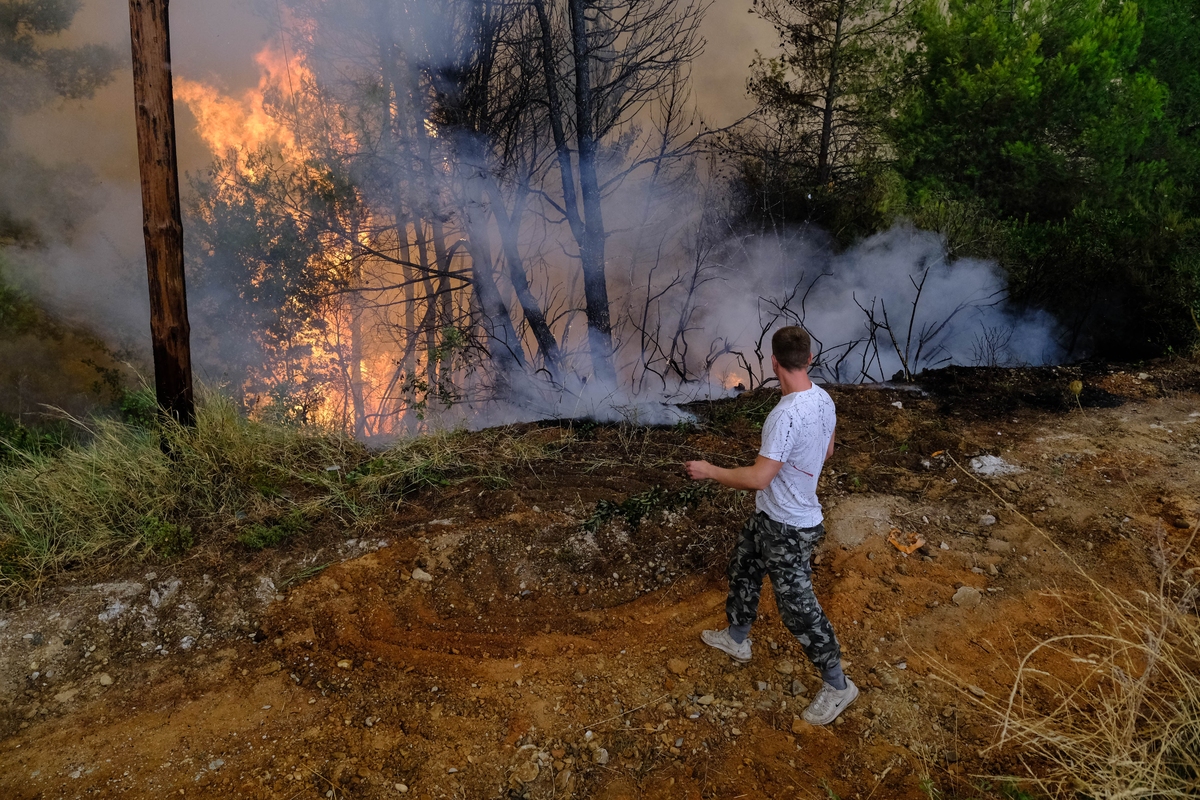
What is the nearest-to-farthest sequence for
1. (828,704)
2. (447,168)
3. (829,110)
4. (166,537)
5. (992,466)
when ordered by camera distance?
(828,704), (166,537), (992,466), (447,168), (829,110)

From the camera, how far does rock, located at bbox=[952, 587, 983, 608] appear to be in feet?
11.8

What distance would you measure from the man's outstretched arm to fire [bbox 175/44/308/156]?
9.62 m

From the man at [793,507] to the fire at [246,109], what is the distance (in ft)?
31.4

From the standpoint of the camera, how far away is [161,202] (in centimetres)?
462

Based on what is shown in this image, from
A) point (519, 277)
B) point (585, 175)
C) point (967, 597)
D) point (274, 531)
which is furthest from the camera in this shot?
point (519, 277)

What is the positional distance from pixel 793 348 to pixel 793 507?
667 millimetres

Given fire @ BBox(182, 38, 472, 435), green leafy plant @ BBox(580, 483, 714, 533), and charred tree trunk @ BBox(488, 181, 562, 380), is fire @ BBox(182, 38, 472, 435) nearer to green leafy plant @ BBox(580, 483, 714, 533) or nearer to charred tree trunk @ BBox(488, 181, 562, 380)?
charred tree trunk @ BBox(488, 181, 562, 380)

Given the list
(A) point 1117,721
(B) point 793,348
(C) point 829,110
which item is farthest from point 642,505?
(C) point 829,110

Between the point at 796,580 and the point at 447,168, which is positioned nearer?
the point at 796,580

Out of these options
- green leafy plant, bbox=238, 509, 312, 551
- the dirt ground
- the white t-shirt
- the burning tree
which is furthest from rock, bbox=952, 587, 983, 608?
the burning tree

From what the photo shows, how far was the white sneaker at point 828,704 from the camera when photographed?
2865 mm

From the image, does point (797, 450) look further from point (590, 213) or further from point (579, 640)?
point (590, 213)

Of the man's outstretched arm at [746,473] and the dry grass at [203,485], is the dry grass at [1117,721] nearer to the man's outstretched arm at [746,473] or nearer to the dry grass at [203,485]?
the man's outstretched arm at [746,473]

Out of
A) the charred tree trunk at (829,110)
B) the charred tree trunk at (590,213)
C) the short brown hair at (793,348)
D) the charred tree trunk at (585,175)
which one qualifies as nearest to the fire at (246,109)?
the charred tree trunk at (585,175)
